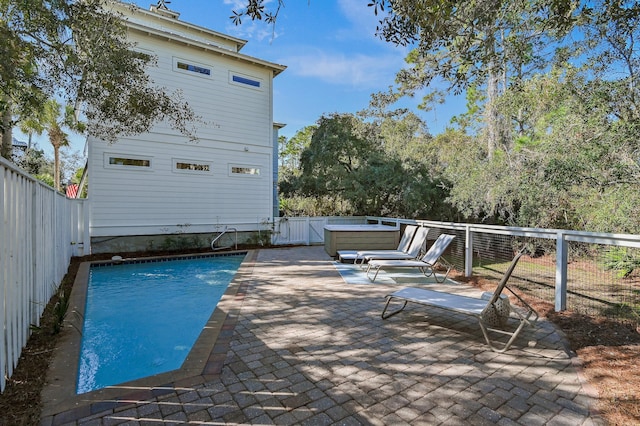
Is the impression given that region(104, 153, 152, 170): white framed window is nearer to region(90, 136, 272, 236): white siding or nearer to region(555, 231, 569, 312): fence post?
region(90, 136, 272, 236): white siding

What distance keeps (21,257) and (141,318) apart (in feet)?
7.17

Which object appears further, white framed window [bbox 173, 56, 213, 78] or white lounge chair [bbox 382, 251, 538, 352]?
white framed window [bbox 173, 56, 213, 78]

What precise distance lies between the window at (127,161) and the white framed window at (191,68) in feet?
11.1

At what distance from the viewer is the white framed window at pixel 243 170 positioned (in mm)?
12633

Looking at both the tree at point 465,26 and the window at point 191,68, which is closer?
the tree at point 465,26

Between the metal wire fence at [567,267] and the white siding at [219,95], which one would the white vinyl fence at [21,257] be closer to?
the metal wire fence at [567,267]

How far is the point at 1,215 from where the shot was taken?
2455 mm

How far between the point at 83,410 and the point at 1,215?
5.07 feet

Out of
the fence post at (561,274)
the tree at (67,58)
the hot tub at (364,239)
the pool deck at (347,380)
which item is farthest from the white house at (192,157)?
the fence post at (561,274)

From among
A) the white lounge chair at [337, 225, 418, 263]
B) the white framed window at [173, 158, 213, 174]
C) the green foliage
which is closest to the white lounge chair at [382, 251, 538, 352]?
the green foliage

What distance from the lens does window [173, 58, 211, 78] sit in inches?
452

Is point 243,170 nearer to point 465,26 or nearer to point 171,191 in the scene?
point 171,191

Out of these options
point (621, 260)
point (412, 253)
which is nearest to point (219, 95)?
point (412, 253)

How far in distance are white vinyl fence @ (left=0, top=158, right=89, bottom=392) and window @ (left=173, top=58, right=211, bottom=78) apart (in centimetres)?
819
